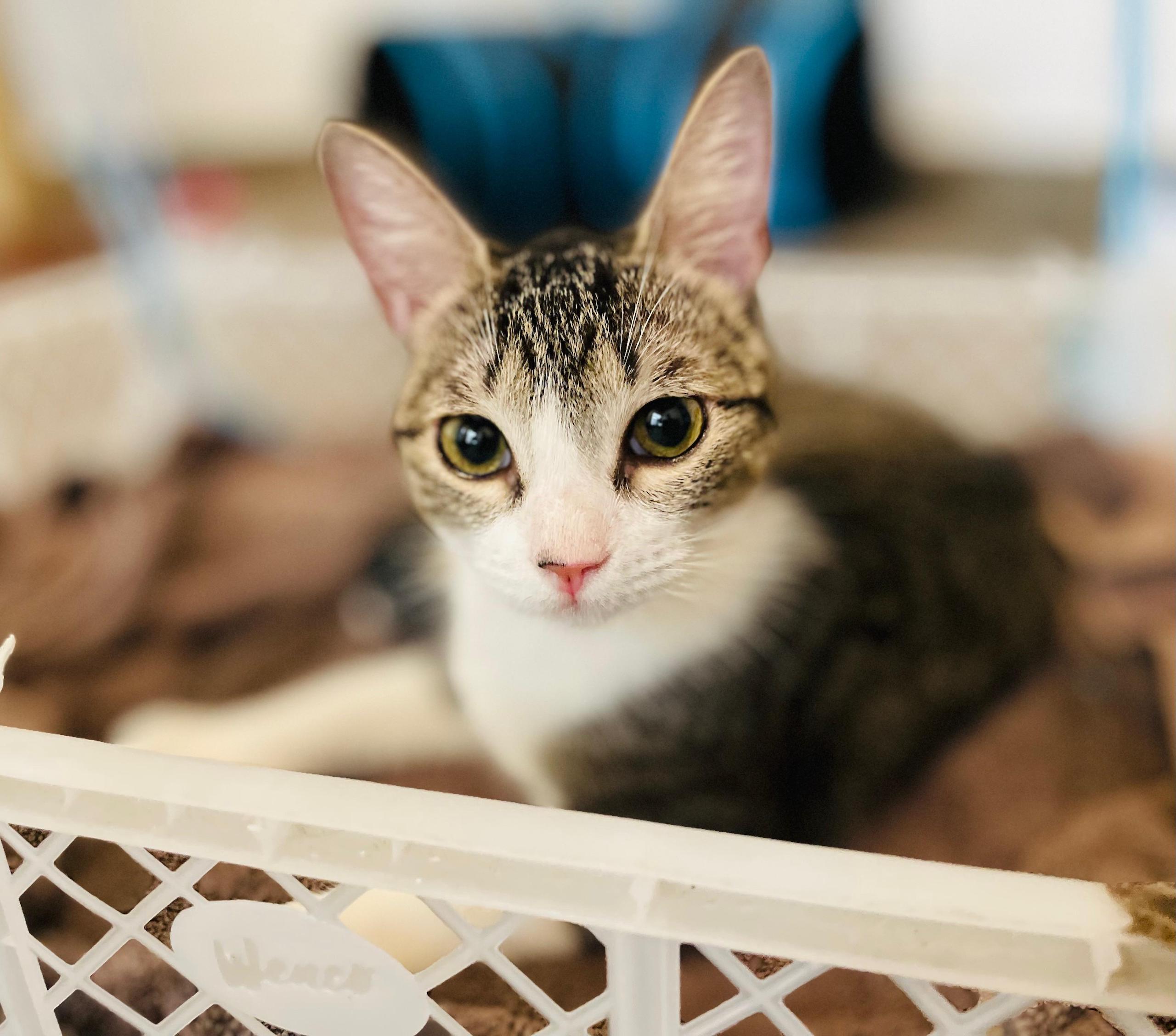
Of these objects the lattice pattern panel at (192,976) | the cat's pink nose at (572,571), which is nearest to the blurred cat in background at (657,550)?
the cat's pink nose at (572,571)

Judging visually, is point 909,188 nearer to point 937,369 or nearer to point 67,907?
point 937,369

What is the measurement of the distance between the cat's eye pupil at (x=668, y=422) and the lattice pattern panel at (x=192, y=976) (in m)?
0.34

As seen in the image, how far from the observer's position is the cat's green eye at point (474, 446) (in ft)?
2.30

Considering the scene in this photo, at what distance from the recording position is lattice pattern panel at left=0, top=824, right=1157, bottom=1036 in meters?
0.49

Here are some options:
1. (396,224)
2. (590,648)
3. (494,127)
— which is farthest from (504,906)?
(494,127)

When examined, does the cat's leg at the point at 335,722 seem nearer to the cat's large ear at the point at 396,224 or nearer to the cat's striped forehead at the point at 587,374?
the cat's striped forehead at the point at 587,374

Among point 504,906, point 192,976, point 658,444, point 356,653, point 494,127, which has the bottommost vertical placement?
point 356,653

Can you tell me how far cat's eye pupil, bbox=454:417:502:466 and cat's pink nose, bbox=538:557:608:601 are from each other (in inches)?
4.4

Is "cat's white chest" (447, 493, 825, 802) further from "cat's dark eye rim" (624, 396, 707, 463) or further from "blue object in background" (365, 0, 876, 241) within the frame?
"blue object in background" (365, 0, 876, 241)

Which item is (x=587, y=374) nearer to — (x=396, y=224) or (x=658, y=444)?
(x=658, y=444)

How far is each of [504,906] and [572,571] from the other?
0.23 meters

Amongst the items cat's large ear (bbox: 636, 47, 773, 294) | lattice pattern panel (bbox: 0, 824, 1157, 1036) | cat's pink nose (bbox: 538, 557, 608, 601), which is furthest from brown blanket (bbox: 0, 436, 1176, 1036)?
cat's large ear (bbox: 636, 47, 773, 294)

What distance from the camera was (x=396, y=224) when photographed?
0.71 m

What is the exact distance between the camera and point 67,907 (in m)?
0.70
